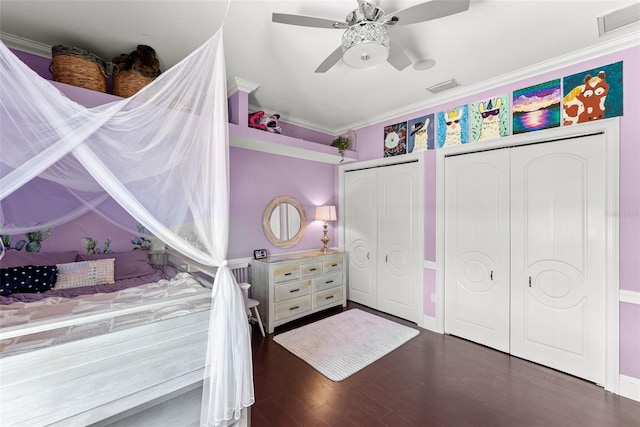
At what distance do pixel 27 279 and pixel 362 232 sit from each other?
3616 millimetres

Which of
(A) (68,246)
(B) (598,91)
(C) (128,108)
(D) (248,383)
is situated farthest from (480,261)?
(A) (68,246)

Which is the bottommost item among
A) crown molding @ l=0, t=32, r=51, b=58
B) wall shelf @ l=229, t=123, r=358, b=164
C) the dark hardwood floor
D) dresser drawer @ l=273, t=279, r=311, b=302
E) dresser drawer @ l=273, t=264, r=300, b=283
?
the dark hardwood floor

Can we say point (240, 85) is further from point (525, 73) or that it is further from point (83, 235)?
point (525, 73)

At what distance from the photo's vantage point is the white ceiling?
6.21ft

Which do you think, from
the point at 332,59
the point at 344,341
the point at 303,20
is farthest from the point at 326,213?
the point at 303,20

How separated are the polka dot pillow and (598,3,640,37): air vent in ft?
15.3

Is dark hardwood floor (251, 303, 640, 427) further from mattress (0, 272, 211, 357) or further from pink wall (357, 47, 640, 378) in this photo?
mattress (0, 272, 211, 357)

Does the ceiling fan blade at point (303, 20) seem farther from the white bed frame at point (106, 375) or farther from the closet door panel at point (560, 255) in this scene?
the closet door panel at point (560, 255)

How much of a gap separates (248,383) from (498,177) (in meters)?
2.98

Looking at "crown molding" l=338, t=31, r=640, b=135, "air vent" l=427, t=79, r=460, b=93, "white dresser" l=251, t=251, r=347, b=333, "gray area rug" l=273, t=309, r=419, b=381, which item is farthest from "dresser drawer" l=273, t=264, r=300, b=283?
"air vent" l=427, t=79, r=460, b=93

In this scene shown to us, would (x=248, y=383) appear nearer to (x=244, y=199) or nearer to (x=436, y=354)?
(x=436, y=354)

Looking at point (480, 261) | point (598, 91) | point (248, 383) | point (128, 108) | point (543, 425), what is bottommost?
point (543, 425)

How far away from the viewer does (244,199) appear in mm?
3639

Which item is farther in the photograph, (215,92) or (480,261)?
(480,261)
